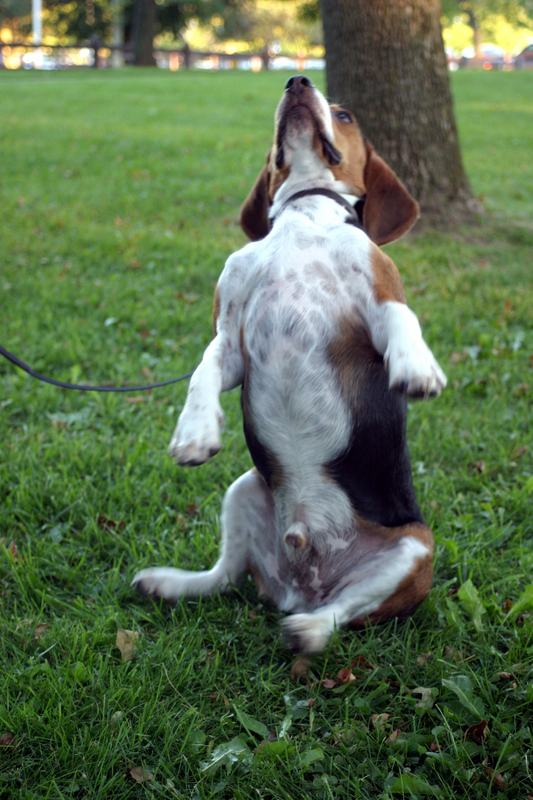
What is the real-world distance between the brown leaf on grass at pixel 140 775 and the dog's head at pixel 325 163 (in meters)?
2.41

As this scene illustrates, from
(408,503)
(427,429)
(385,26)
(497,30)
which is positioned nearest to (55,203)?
(385,26)

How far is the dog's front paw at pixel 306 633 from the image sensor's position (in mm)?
2416

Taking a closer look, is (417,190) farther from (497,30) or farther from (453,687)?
(497,30)

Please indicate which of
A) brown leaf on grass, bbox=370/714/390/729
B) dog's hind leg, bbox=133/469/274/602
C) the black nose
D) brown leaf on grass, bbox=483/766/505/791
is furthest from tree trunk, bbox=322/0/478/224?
brown leaf on grass, bbox=483/766/505/791

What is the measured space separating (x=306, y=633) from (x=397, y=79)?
6352 millimetres

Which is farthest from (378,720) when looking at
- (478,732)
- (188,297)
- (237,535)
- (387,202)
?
(188,297)

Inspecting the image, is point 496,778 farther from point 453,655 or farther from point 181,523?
point 181,523

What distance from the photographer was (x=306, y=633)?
2.41 metres

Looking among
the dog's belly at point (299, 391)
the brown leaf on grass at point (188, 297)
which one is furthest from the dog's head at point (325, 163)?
the brown leaf on grass at point (188, 297)

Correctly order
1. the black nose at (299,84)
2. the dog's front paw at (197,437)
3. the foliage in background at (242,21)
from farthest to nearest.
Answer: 1. the foliage in background at (242,21)
2. the black nose at (299,84)
3. the dog's front paw at (197,437)

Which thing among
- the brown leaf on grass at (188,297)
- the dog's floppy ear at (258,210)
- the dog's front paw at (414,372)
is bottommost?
the brown leaf on grass at (188,297)

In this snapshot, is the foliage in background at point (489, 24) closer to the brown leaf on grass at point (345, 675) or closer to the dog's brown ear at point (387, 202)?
the dog's brown ear at point (387, 202)

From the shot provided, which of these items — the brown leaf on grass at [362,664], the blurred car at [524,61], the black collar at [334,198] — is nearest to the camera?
the brown leaf on grass at [362,664]

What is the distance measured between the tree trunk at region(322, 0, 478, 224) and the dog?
4750mm
